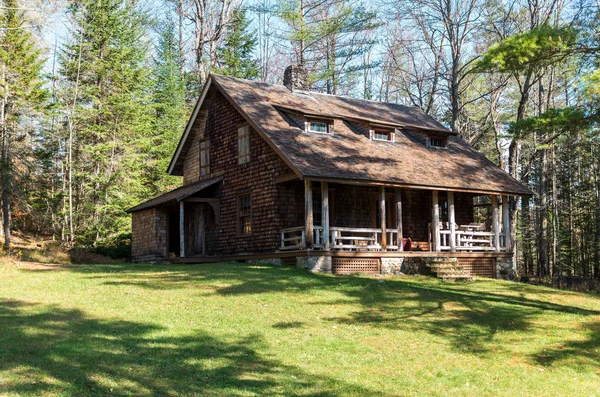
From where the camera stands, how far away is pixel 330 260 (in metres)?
21.0

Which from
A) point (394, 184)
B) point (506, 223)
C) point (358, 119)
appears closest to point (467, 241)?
point (506, 223)

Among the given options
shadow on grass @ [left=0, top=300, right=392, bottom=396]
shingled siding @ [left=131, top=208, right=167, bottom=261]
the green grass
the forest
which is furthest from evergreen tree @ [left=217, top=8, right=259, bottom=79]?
shadow on grass @ [left=0, top=300, right=392, bottom=396]

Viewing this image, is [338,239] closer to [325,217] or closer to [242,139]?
[325,217]

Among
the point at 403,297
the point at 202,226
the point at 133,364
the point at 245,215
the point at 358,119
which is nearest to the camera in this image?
the point at 133,364

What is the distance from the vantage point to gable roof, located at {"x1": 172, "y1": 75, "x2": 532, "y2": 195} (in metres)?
21.8

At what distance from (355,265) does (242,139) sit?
714 cm

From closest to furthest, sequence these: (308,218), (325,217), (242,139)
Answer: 1. (308,218)
2. (325,217)
3. (242,139)

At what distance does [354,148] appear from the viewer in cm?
2402

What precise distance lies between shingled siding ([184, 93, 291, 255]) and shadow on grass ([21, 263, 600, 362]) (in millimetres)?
2726

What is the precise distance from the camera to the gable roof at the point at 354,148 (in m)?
21.8

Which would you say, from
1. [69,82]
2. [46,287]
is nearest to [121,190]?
[69,82]

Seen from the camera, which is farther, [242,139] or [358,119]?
[358,119]

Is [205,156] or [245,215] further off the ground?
[205,156]

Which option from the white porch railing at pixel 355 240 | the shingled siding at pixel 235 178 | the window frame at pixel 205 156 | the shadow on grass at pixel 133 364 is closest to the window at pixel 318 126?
the shingled siding at pixel 235 178
